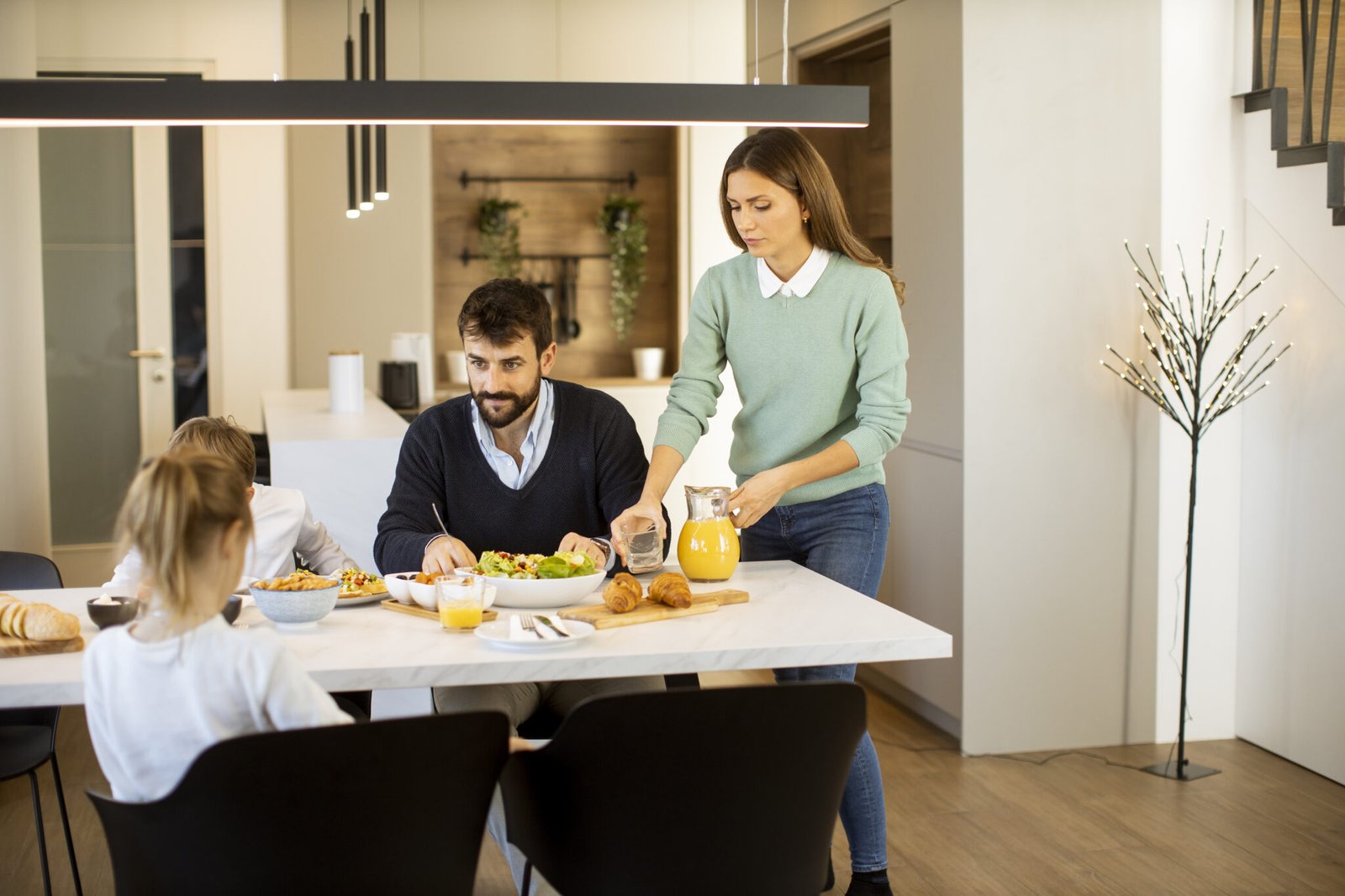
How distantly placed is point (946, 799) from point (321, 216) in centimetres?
405

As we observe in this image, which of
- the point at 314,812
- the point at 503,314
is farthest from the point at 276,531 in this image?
the point at 314,812

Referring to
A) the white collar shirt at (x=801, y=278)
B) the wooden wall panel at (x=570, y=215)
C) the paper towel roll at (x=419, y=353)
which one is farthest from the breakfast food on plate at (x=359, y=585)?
the wooden wall panel at (x=570, y=215)

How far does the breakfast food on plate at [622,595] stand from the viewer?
83.6 inches

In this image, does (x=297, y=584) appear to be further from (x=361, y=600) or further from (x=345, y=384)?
(x=345, y=384)

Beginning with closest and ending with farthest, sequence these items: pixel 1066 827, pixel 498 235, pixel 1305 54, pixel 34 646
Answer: pixel 34 646 → pixel 1066 827 → pixel 1305 54 → pixel 498 235

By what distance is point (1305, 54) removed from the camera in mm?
3662

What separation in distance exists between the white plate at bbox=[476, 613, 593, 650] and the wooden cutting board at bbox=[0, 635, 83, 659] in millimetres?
566

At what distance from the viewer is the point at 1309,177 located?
11.9 ft

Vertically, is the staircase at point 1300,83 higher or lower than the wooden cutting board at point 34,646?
higher

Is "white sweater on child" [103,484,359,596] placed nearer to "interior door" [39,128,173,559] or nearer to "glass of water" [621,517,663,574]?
"glass of water" [621,517,663,574]

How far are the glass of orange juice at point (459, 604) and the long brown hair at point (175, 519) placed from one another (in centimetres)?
52

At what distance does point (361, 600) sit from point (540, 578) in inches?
11.6

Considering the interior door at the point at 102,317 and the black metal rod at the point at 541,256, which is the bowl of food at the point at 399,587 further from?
the black metal rod at the point at 541,256

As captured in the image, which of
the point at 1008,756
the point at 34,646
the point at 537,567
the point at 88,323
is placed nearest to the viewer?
the point at 34,646
